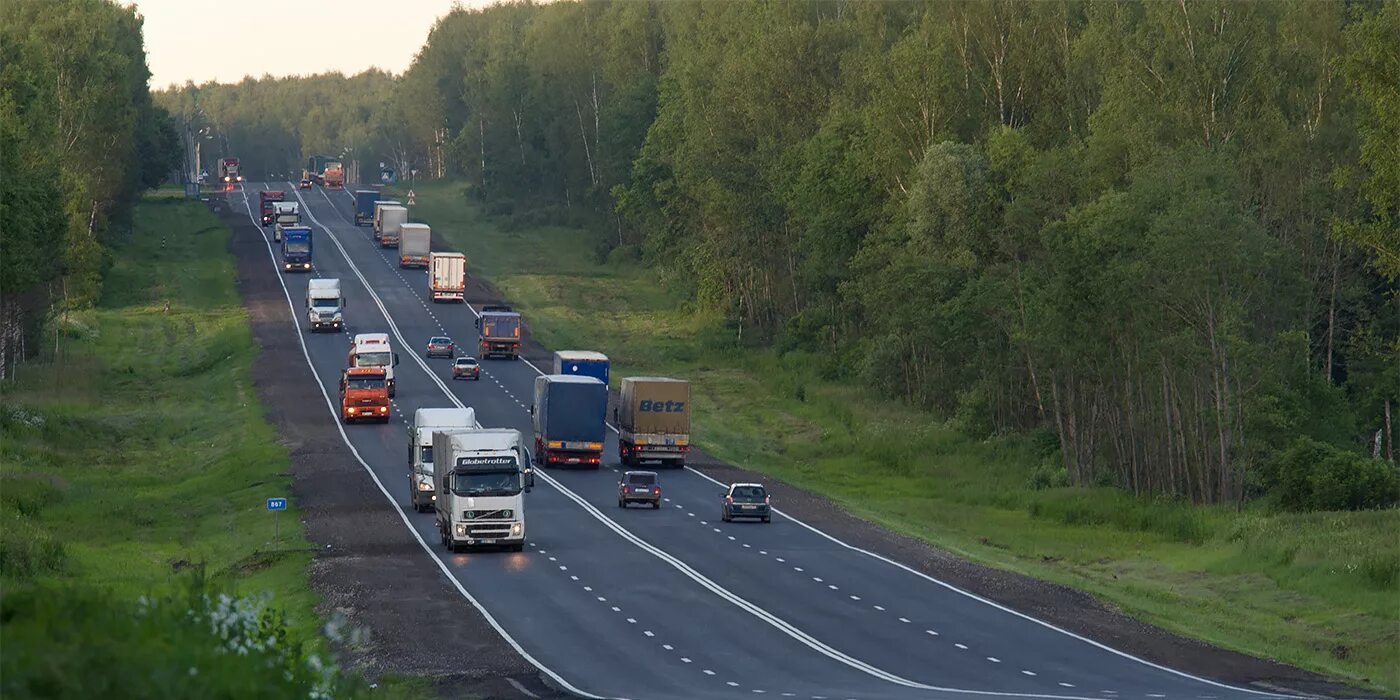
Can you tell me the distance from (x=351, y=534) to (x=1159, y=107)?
39.2 metres

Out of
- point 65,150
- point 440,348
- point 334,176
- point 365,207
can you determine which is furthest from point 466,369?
point 334,176

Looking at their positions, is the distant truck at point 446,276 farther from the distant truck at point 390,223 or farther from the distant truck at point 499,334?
the distant truck at point 390,223

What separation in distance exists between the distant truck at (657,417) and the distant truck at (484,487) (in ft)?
59.8

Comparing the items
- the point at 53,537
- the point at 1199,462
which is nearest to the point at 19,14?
the point at 53,537

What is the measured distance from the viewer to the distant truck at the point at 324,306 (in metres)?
104

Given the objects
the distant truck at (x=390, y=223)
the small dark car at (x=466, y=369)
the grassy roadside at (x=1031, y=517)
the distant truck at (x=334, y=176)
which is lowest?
the grassy roadside at (x=1031, y=517)

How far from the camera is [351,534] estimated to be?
173 feet

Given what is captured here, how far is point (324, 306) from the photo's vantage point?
104312 millimetres

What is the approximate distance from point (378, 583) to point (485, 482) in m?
5.27

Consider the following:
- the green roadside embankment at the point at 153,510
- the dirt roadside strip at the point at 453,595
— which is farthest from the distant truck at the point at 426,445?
the green roadside embankment at the point at 153,510

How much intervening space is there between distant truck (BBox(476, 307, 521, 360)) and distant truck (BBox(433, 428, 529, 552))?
154 ft

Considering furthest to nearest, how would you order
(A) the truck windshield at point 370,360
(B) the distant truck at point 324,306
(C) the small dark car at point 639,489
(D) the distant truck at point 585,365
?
(B) the distant truck at point 324,306, (A) the truck windshield at point 370,360, (D) the distant truck at point 585,365, (C) the small dark car at point 639,489

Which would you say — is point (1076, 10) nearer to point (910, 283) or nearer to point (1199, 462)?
point (910, 283)

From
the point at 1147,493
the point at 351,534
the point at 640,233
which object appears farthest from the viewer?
the point at 640,233
